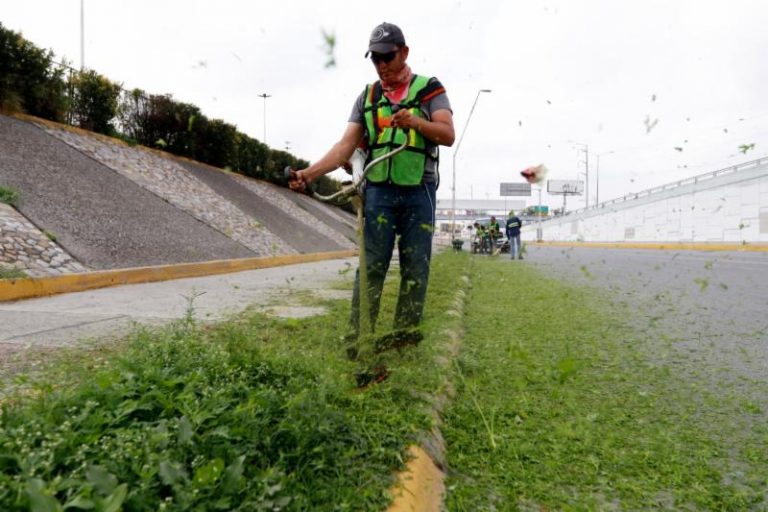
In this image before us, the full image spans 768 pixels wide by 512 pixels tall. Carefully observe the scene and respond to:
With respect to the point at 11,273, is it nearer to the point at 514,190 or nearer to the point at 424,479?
the point at 424,479

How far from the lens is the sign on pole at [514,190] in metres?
44.8

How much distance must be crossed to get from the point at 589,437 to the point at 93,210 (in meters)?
8.19

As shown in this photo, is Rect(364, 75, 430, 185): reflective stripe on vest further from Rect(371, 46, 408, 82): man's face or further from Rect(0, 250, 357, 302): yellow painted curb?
Rect(0, 250, 357, 302): yellow painted curb

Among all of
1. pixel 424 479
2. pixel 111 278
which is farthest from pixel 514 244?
pixel 424 479

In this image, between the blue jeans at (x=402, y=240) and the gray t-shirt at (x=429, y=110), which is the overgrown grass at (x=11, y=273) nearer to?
the blue jeans at (x=402, y=240)

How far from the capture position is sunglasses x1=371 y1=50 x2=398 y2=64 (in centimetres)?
252

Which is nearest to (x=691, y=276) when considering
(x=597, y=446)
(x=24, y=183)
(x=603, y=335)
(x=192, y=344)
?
(x=603, y=335)

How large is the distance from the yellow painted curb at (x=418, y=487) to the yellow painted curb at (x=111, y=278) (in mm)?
5045

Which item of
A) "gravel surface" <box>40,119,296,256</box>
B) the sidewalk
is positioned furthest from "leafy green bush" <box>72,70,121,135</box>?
the sidewalk

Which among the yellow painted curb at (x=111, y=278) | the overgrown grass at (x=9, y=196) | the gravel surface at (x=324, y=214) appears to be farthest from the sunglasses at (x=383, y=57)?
the gravel surface at (x=324, y=214)

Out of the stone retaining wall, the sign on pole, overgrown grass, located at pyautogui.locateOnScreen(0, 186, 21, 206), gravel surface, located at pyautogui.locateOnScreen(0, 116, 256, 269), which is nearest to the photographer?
the stone retaining wall

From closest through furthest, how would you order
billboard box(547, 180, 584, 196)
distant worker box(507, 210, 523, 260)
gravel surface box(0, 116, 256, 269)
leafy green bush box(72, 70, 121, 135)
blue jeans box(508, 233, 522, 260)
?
gravel surface box(0, 116, 256, 269) → leafy green bush box(72, 70, 121, 135) → distant worker box(507, 210, 523, 260) → blue jeans box(508, 233, 522, 260) → billboard box(547, 180, 584, 196)

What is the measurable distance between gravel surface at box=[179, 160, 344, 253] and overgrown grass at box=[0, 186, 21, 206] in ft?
22.4

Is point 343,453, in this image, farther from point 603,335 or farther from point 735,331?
point 735,331
